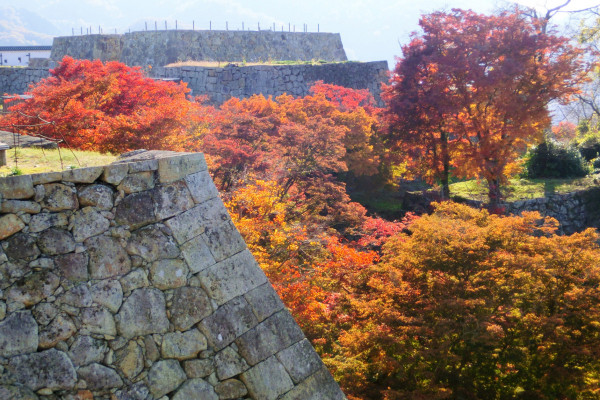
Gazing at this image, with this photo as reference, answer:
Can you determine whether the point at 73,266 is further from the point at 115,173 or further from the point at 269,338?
the point at 269,338

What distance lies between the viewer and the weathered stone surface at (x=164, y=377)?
11.6 ft

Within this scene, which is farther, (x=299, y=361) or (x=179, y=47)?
(x=179, y=47)

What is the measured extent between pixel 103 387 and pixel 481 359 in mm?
4305

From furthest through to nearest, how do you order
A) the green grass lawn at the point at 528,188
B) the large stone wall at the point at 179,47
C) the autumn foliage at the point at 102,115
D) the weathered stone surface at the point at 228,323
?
the large stone wall at the point at 179,47, the green grass lawn at the point at 528,188, the autumn foliage at the point at 102,115, the weathered stone surface at the point at 228,323

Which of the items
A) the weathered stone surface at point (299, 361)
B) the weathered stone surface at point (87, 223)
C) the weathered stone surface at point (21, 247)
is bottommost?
the weathered stone surface at point (299, 361)

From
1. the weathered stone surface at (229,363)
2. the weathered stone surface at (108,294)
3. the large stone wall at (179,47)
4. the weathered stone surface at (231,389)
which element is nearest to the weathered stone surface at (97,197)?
the weathered stone surface at (108,294)

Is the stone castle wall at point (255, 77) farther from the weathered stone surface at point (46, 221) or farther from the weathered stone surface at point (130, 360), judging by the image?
the weathered stone surface at point (130, 360)

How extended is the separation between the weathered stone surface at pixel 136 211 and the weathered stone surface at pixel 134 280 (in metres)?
0.30

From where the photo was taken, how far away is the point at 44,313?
3.29 m

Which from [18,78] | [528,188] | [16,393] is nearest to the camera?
[16,393]

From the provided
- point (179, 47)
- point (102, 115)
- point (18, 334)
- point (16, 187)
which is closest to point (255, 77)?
point (179, 47)

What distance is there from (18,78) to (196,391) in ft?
84.0

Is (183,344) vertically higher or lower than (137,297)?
lower

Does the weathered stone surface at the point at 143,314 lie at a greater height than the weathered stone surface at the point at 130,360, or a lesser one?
greater
